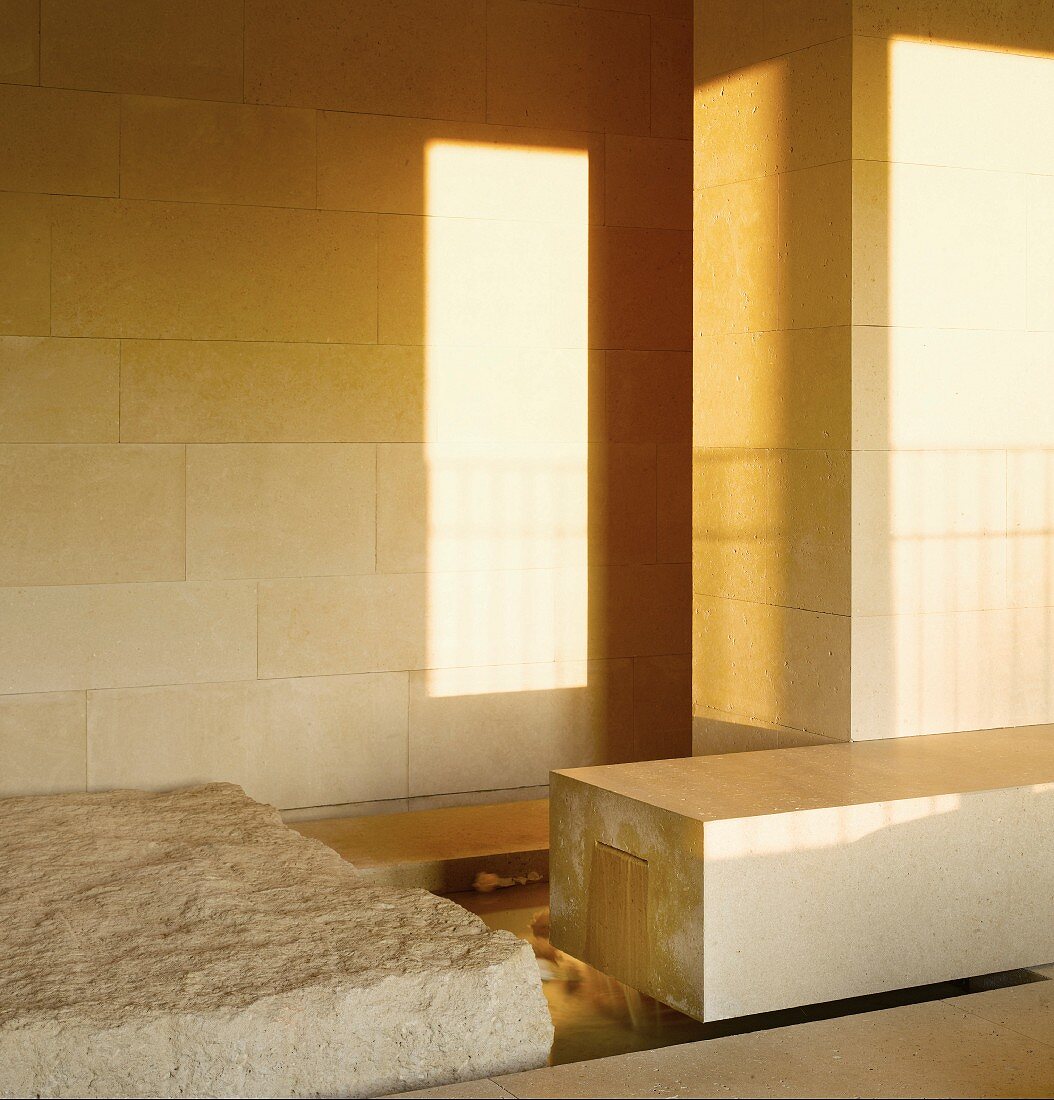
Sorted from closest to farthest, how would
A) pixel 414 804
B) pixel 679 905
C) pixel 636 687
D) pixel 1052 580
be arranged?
1. pixel 679 905
2. pixel 1052 580
3. pixel 414 804
4. pixel 636 687

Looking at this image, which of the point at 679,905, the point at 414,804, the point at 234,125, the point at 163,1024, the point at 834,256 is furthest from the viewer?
the point at 414,804

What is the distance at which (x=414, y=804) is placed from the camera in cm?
722

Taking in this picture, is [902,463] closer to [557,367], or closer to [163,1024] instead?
[557,367]

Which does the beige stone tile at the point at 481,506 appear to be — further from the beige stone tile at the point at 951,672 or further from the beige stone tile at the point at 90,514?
the beige stone tile at the point at 951,672

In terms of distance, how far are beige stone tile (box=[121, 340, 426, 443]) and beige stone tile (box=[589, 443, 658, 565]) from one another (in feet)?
3.36

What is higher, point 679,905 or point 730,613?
point 730,613

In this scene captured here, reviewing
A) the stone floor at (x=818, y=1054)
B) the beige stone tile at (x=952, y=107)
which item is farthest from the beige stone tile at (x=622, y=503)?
the stone floor at (x=818, y=1054)

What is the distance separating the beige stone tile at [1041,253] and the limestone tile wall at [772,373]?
88 centimetres

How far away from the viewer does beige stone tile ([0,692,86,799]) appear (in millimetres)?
6414

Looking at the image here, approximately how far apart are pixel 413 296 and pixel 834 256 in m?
2.32

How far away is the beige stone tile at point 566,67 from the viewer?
7.26 meters

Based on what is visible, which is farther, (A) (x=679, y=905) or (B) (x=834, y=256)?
(B) (x=834, y=256)

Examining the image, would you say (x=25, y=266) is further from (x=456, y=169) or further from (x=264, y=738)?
(x=264, y=738)

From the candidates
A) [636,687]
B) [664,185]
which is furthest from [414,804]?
[664,185]
